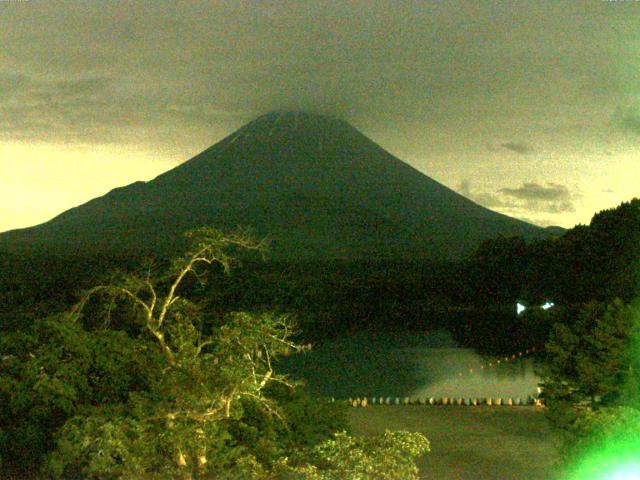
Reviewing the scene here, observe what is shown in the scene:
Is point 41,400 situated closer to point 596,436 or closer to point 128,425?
point 128,425

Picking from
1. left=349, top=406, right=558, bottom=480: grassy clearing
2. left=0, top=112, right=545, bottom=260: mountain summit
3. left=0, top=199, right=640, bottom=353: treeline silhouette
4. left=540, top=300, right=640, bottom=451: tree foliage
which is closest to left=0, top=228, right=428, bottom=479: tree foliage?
left=349, top=406, right=558, bottom=480: grassy clearing

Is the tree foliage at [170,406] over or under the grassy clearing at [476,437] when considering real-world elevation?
over

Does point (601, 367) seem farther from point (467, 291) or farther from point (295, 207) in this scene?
point (295, 207)

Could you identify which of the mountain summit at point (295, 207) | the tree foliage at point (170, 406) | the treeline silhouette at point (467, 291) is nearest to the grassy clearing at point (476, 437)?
the tree foliage at point (170, 406)

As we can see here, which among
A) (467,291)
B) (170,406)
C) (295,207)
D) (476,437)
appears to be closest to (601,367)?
(476,437)

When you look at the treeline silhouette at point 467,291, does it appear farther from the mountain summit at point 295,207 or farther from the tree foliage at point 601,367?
the mountain summit at point 295,207
